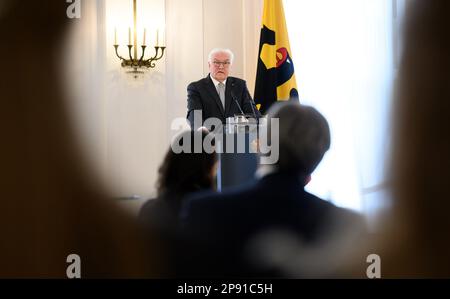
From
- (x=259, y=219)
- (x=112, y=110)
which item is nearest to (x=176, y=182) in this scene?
(x=259, y=219)

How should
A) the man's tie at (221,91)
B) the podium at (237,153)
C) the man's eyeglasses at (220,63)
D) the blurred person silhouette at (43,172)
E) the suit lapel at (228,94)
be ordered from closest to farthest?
the blurred person silhouette at (43,172), the podium at (237,153), the suit lapel at (228,94), the man's tie at (221,91), the man's eyeglasses at (220,63)

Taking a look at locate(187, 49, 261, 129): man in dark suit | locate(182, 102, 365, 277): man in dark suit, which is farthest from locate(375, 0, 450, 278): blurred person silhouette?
locate(187, 49, 261, 129): man in dark suit

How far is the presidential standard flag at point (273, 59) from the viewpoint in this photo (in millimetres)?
2652

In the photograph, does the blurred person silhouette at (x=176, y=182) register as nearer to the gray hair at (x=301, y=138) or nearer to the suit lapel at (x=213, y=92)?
the gray hair at (x=301, y=138)

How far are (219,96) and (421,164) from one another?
1252mm

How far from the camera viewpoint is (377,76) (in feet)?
4.12

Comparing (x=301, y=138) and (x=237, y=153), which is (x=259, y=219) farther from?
(x=237, y=153)

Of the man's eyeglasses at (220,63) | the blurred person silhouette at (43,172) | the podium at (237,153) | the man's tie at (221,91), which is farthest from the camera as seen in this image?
the man's eyeglasses at (220,63)

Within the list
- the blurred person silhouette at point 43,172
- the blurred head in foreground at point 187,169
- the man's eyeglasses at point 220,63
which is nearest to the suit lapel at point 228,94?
the man's eyeglasses at point 220,63

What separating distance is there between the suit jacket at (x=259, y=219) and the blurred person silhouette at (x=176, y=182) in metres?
0.02

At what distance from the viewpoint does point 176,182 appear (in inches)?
42.1

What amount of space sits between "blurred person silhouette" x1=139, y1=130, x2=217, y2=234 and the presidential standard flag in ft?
5.12

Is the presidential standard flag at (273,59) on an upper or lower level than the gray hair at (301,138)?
upper
